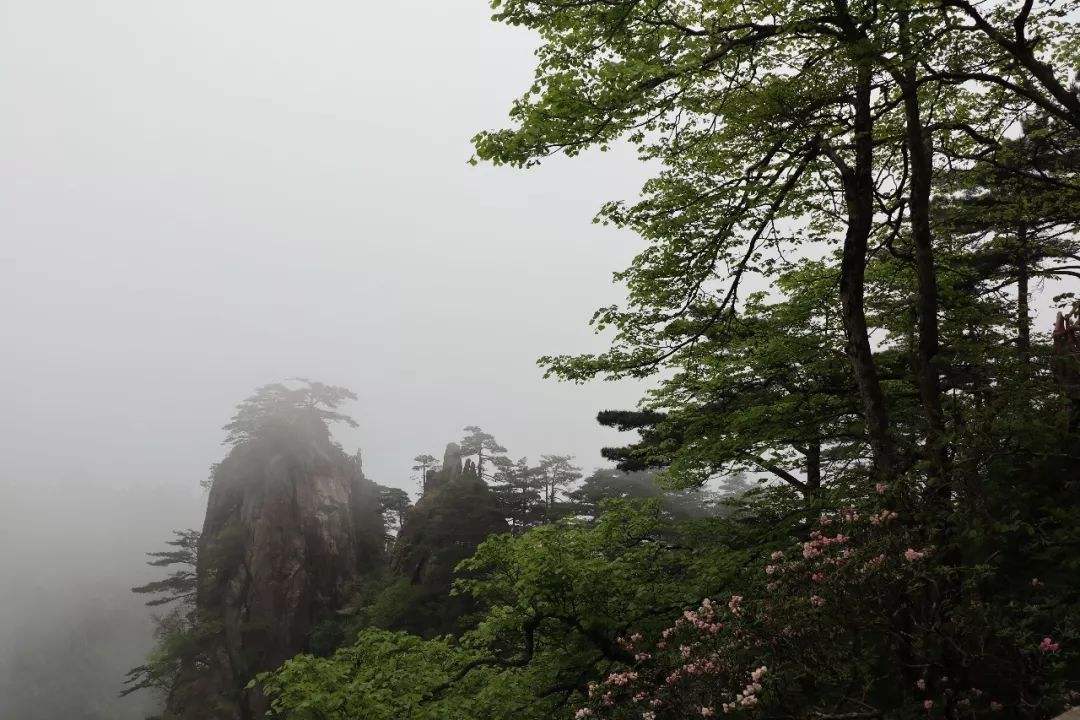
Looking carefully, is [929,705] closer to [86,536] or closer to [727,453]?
[727,453]

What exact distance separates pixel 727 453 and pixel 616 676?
6.10 m

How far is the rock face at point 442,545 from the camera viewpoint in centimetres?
2705

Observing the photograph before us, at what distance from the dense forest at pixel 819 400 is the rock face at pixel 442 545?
13.2 m

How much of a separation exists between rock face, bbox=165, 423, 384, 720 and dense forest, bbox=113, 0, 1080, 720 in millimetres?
22906

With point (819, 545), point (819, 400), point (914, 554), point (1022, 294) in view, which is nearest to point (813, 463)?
point (819, 400)

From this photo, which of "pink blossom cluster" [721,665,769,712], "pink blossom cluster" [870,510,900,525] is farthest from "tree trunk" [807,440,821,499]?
"pink blossom cluster" [721,665,769,712]

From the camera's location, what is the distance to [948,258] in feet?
37.0

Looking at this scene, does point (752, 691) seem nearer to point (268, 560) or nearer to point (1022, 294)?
point (1022, 294)

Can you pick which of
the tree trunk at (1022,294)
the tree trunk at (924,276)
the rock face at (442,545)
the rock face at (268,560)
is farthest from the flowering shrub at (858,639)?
the rock face at (268,560)

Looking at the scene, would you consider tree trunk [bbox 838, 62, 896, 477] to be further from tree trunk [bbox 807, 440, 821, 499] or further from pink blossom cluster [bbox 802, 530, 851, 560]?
tree trunk [bbox 807, 440, 821, 499]

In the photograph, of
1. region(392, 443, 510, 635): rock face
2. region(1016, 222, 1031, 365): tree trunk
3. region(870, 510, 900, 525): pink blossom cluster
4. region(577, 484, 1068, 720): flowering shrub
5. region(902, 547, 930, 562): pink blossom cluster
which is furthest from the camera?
region(392, 443, 510, 635): rock face

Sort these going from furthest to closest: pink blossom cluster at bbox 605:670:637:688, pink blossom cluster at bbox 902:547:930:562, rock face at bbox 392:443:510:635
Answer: rock face at bbox 392:443:510:635 < pink blossom cluster at bbox 605:670:637:688 < pink blossom cluster at bbox 902:547:930:562

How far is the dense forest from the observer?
A: 5.78 m

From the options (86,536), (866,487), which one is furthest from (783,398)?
(86,536)
